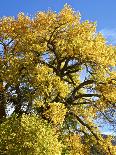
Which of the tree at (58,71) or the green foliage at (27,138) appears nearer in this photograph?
the green foliage at (27,138)

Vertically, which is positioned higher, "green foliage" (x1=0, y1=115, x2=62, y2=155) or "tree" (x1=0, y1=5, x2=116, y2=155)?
"tree" (x1=0, y1=5, x2=116, y2=155)

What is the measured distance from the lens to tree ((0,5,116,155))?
188 feet

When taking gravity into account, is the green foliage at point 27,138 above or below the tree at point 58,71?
below

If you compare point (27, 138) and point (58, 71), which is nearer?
point (27, 138)

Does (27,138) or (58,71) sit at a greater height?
(58,71)

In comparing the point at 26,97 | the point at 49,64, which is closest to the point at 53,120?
the point at 26,97

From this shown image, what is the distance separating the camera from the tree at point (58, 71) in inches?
2256

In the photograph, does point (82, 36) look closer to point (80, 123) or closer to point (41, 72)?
point (41, 72)

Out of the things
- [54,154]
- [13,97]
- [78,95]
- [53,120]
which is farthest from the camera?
[78,95]

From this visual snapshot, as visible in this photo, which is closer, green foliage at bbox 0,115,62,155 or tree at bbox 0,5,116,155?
green foliage at bbox 0,115,62,155

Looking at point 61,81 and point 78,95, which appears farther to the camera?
point 78,95

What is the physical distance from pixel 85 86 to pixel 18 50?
10.4 m

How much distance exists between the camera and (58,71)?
61.0m

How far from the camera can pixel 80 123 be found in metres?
67.1
